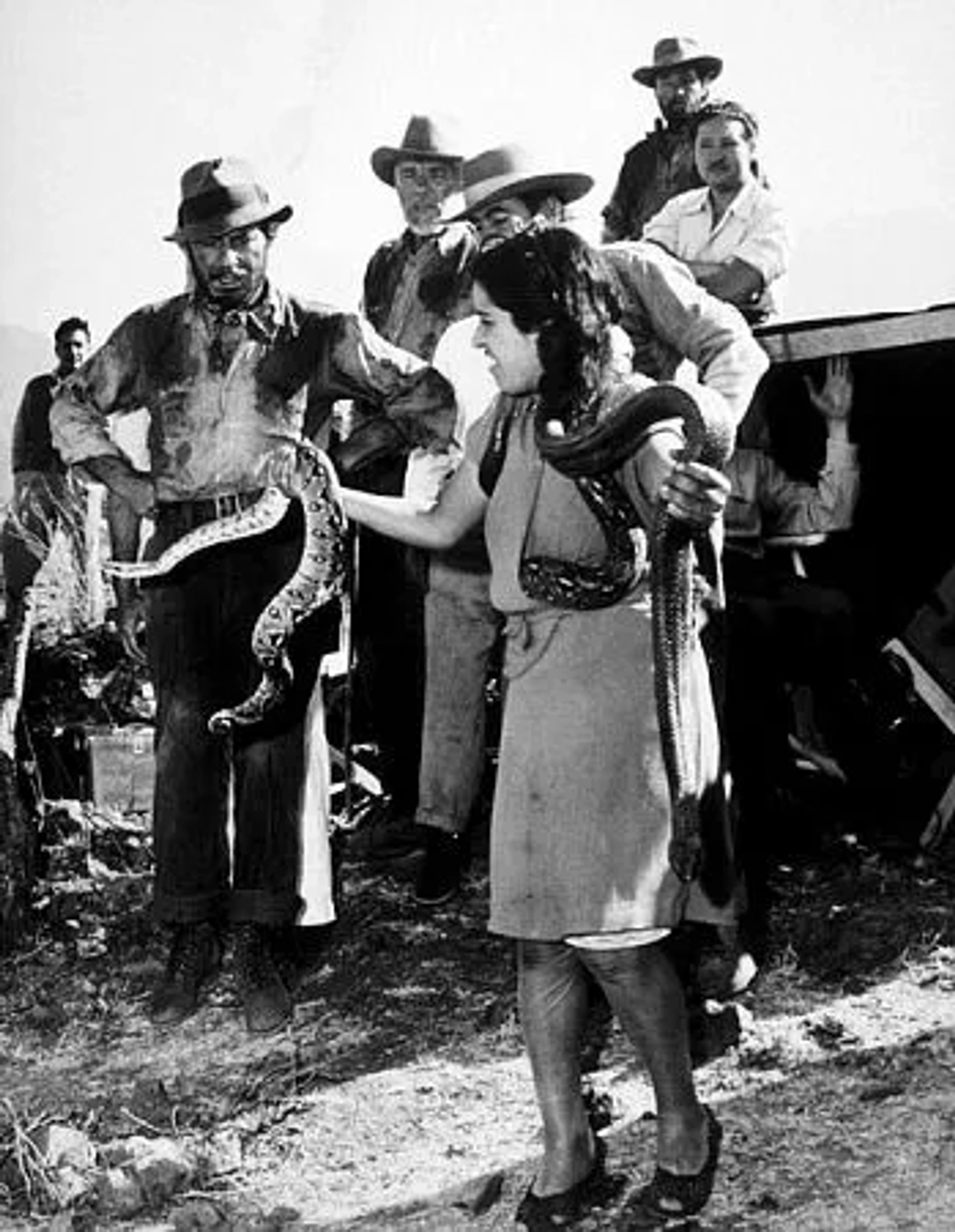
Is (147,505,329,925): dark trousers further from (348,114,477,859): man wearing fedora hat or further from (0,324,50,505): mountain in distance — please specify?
(0,324,50,505): mountain in distance

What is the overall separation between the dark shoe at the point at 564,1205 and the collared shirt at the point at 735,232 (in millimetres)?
2209

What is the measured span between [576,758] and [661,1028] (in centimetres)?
44

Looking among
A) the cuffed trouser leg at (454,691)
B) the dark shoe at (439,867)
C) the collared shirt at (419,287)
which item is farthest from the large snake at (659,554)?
the collared shirt at (419,287)

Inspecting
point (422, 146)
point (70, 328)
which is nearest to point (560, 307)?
point (422, 146)

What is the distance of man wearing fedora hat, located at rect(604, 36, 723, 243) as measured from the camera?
4.00 meters

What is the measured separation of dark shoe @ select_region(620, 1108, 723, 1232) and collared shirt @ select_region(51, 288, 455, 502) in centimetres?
159

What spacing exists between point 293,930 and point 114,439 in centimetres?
114

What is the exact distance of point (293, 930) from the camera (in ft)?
12.0

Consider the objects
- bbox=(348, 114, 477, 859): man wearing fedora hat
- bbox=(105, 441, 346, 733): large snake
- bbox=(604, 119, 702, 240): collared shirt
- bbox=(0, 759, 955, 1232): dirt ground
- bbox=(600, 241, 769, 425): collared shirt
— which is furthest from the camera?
bbox=(604, 119, 702, 240): collared shirt

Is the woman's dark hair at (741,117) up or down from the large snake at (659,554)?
up

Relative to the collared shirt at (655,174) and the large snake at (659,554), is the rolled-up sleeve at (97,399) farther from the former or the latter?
the collared shirt at (655,174)

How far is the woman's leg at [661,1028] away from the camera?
2.60m

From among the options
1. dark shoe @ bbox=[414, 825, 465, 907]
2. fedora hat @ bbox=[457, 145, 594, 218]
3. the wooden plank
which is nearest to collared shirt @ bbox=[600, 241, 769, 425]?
fedora hat @ bbox=[457, 145, 594, 218]

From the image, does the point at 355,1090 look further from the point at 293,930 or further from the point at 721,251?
the point at 721,251
